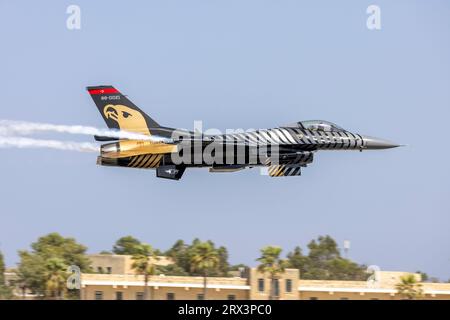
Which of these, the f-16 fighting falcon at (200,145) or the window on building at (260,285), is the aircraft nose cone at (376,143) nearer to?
the f-16 fighting falcon at (200,145)

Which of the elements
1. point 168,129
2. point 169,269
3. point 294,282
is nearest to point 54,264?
point 294,282

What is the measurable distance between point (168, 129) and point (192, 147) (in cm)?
144

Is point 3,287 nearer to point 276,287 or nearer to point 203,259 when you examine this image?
point 203,259

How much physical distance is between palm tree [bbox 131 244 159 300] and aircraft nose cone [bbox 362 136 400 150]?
946 inches

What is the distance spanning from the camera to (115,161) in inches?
1666

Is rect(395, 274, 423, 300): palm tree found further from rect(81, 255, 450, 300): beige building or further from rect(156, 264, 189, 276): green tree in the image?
rect(156, 264, 189, 276): green tree

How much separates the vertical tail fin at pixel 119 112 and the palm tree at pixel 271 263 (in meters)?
25.3

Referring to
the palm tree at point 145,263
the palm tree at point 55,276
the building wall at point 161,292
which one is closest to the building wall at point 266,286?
the building wall at point 161,292

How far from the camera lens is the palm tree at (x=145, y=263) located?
66000 mm

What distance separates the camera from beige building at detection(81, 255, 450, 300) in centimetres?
6631

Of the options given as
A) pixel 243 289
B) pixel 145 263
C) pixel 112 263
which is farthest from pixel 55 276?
pixel 112 263

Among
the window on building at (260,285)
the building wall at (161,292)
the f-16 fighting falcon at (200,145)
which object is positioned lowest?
the building wall at (161,292)

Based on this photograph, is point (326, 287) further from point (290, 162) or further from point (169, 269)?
point (169, 269)

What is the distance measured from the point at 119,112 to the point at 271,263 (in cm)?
2634
